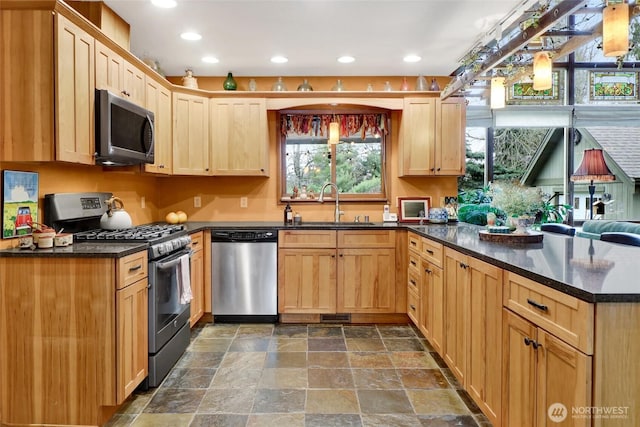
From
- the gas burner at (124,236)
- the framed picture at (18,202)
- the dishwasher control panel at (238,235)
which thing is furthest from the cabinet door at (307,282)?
the framed picture at (18,202)

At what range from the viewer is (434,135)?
13.4ft

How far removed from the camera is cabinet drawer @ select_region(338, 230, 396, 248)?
12.6 ft

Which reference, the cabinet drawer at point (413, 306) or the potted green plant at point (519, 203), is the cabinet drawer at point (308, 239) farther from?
the potted green plant at point (519, 203)

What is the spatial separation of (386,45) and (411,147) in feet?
3.47

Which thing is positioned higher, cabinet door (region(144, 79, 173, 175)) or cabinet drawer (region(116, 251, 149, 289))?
cabinet door (region(144, 79, 173, 175))

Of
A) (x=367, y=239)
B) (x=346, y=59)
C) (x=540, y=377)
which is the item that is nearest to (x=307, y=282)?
(x=367, y=239)

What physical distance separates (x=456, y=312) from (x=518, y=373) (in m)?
0.79

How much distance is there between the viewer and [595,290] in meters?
1.23

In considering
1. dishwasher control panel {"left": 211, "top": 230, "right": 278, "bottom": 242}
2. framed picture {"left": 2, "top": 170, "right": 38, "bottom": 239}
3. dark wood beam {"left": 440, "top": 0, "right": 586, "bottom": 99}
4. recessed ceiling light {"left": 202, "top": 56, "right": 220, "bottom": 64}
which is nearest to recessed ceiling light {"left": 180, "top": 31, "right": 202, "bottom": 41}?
recessed ceiling light {"left": 202, "top": 56, "right": 220, "bottom": 64}

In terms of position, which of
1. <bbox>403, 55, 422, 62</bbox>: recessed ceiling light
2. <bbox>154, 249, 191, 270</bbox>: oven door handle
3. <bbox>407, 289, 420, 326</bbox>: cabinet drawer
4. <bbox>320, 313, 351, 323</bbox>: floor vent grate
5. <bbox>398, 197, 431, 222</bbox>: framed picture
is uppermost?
<bbox>403, 55, 422, 62</bbox>: recessed ceiling light

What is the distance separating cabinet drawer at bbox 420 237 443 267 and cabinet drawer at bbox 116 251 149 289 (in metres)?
1.94

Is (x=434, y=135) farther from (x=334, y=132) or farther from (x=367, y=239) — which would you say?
(x=367, y=239)

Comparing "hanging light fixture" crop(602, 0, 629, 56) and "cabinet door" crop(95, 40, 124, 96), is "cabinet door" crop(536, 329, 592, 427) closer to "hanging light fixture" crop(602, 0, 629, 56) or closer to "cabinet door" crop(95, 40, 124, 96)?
"hanging light fixture" crop(602, 0, 629, 56)

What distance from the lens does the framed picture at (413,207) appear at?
14.3ft
